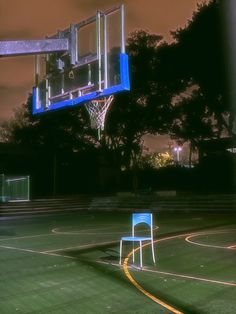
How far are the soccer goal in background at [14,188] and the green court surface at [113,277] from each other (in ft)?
55.2

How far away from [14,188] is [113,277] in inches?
953

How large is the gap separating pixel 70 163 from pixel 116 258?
33.6 metres

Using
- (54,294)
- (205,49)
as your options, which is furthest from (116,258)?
(205,49)

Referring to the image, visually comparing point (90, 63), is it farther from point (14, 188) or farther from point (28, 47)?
point (14, 188)

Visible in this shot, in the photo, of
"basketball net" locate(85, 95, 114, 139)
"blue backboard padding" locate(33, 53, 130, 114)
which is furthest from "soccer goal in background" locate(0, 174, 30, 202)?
"blue backboard padding" locate(33, 53, 130, 114)

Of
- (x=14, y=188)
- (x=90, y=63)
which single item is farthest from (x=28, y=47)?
(x=14, y=188)

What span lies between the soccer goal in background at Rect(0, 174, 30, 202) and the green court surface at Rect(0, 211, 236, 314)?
55.2 feet

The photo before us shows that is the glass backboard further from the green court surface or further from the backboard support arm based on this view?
the green court surface

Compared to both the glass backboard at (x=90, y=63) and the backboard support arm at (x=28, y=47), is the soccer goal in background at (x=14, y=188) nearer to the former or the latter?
the glass backboard at (x=90, y=63)

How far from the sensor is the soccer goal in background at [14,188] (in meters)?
31.3

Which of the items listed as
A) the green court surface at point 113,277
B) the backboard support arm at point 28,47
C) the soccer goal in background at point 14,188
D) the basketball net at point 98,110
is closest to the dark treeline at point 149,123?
the soccer goal in background at point 14,188

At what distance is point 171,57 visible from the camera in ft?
122

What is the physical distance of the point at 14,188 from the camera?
3194 cm

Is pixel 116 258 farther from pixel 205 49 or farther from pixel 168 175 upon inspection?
pixel 168 175
